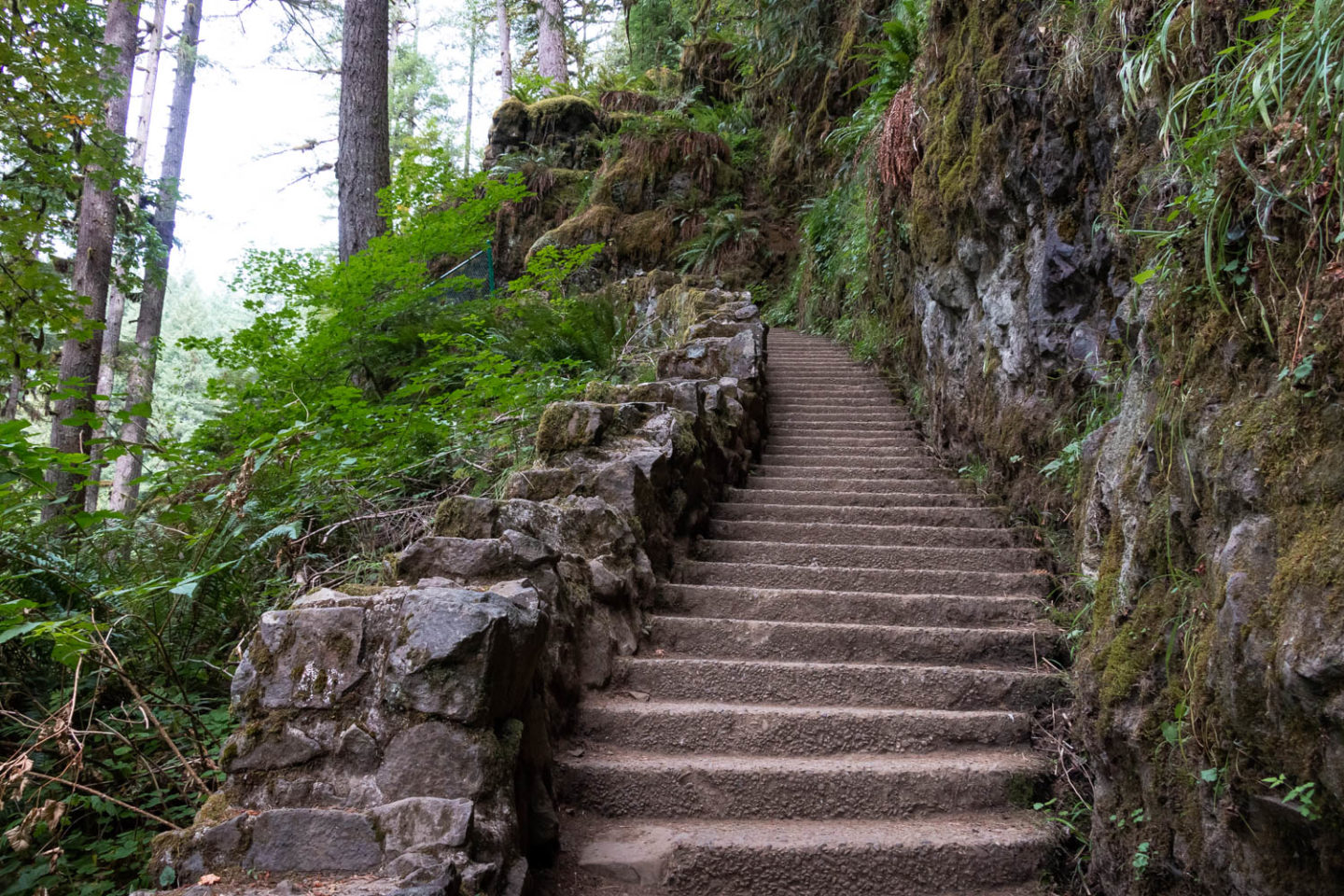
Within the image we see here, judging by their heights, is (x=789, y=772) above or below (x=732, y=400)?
below

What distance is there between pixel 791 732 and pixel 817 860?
675 mm

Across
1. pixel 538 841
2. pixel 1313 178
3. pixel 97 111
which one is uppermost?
pixel 97 111

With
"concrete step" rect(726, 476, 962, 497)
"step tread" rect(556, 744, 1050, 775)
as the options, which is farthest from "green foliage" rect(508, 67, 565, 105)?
"step tread" rect(556, 744, 1050, 775)

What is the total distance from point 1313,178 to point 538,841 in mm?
3044

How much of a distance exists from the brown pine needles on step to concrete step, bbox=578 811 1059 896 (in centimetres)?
618

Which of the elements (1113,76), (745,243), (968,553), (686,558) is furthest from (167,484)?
(745,243)

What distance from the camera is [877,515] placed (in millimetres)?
5703

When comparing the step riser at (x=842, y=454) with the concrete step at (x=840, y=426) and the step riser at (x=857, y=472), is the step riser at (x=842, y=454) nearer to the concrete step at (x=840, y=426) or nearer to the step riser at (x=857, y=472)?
the step riser at (x=857, y=472)

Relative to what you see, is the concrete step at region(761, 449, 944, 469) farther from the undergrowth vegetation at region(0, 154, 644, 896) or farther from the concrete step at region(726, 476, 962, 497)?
the undergrowth vegetation at region(0, 154, 644, 896)

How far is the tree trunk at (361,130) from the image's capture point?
820cm

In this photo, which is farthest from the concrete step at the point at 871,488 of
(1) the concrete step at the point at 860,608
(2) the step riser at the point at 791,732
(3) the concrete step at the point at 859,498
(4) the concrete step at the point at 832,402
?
(2) the step riser at the point at 791,732

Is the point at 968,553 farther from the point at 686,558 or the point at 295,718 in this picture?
the point at 295,718

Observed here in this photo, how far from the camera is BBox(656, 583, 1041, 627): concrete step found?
14.3 feet

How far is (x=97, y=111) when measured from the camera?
19.3ft
